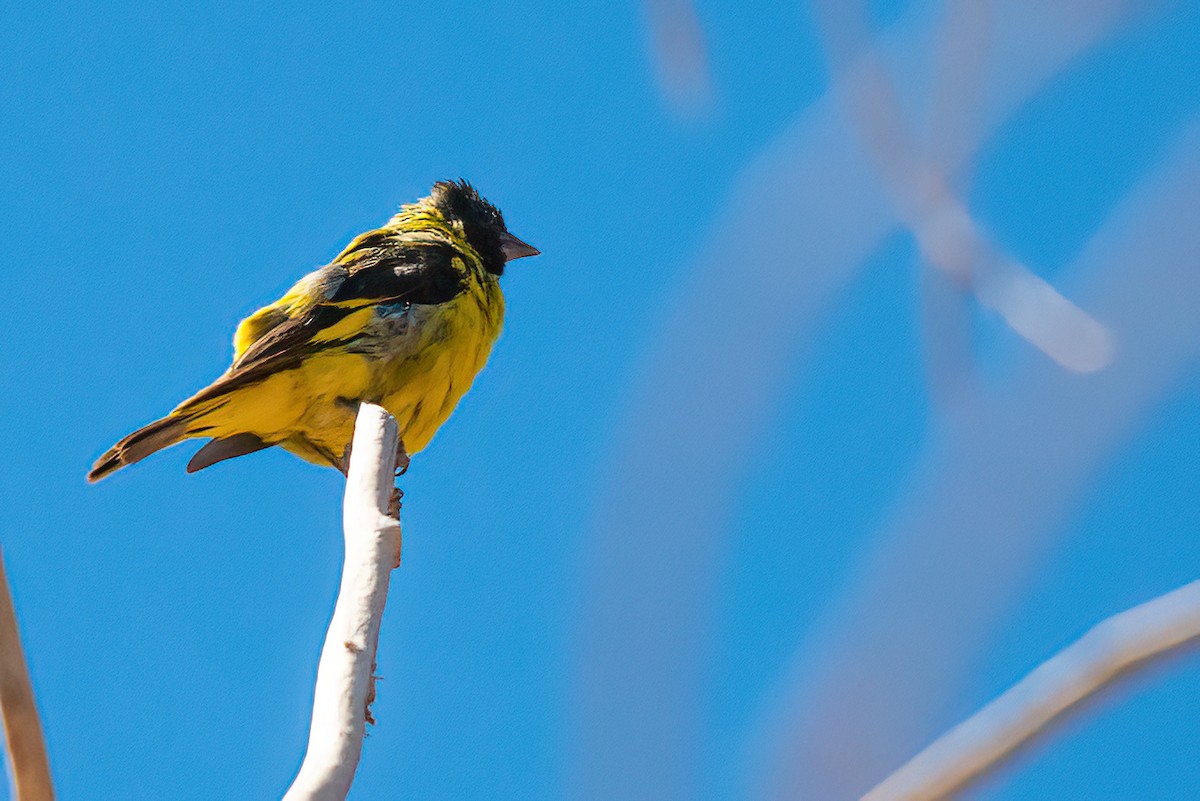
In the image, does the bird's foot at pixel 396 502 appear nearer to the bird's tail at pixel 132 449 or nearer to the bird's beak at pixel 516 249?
the bird's tail at pixel 132 449

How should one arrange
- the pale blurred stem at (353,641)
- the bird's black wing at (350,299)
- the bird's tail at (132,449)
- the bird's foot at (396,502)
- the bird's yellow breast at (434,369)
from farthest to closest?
1. the bird's yellow breast at (434,369)
2. the bird's black wing at (350,299)
3. the bird's tail at (132,449)
4. the bird's foot at (396,502)
5. the pale blurred stem at (353,641)

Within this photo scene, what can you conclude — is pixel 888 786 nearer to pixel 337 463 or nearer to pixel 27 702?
pixel 27 702

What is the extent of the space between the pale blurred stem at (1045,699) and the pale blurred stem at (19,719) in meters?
1.12

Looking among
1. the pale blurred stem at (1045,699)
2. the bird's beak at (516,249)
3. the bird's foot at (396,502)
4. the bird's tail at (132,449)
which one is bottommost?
the pale blurred stem at (1045,699)

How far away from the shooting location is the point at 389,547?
92.0 inches

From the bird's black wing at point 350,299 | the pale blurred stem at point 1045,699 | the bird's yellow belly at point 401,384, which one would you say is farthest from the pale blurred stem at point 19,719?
the bird's yellow belly at point 401,384

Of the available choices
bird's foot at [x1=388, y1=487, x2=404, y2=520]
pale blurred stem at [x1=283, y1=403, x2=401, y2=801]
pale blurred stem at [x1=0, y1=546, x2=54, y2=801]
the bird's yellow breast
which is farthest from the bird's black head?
pale blurred stem at [x1=0, y1=546, x2=54, y2=801]

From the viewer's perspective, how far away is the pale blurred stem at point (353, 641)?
5.69 ft

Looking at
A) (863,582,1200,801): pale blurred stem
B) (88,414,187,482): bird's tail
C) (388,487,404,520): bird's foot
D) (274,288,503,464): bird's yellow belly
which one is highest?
(274,288,503,464): bird's yellow belly

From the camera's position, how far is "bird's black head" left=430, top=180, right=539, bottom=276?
21.7 feet

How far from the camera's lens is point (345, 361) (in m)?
5.09

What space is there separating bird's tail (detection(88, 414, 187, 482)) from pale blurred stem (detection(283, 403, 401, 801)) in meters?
2.03

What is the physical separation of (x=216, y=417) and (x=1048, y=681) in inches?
161

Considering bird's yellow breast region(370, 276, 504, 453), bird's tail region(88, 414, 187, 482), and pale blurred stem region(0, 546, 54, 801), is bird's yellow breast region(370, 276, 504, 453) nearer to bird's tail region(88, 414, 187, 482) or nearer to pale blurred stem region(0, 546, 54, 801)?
bird's tail region(88, 414, 187, 482)
